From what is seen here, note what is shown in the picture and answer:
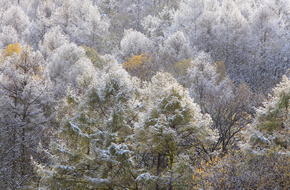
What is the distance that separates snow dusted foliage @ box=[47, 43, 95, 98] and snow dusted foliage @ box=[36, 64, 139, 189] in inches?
352

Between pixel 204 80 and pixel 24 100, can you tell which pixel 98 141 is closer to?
pixel 24 100

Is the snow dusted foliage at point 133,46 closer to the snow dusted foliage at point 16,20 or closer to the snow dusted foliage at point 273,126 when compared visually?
the snow dusted foliage at point 16,20

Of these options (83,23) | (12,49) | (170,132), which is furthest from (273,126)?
(83,23)

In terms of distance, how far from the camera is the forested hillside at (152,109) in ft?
32.7

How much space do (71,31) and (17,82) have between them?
21.0m

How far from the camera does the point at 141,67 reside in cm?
2556

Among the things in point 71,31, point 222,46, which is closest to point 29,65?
point 71,31

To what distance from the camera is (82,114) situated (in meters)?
12.0

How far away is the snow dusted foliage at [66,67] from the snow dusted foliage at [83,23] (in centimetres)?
1159

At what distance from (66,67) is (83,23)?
14596mm

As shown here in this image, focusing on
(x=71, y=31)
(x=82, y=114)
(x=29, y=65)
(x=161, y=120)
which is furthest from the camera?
(x=71, y=31)

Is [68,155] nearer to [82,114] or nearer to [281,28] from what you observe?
[82,114]

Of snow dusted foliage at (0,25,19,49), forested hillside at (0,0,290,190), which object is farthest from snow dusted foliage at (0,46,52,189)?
snow dusted foliage at (0,25,19,49)

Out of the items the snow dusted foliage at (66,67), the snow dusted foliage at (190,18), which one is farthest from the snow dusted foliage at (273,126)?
the snow dusted foliage at (190,18)
